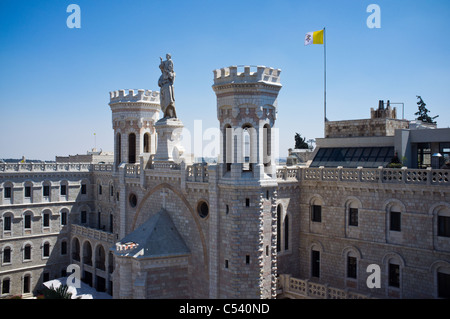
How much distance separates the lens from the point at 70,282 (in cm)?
4722

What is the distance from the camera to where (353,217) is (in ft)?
95.1

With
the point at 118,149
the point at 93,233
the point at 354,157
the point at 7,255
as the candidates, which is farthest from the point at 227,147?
the point at 7,255

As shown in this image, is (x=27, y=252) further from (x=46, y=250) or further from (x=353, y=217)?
(x=353, y=217)

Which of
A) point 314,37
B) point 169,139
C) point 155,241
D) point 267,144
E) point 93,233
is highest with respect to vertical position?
point 314,37

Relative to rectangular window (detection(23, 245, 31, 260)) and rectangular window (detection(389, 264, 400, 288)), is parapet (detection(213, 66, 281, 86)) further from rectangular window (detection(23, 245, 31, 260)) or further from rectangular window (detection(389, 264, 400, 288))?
rectangular window (detection(23, 245, 31, 260))

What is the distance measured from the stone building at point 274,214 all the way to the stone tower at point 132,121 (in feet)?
12.8

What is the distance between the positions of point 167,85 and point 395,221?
20.4m

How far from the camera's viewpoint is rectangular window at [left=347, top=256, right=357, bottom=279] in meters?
28.9

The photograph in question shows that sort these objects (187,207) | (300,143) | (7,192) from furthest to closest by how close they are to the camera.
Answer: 1. (300,143)
2. (7,192)
3. (187,207)
